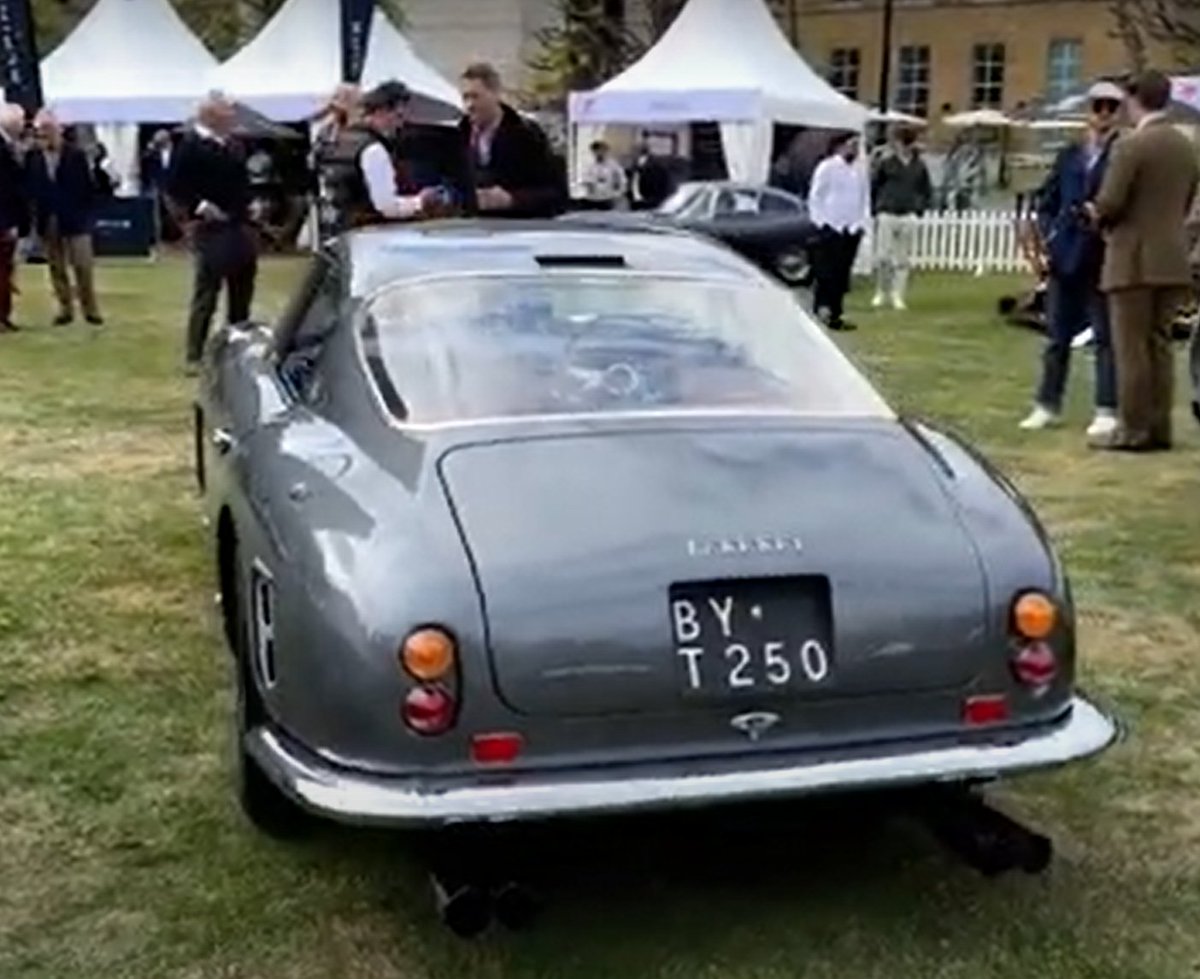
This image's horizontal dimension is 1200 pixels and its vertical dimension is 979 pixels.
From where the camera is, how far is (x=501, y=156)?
10.6 meters

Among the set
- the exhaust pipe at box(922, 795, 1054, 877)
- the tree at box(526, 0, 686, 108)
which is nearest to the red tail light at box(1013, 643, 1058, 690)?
the exhaust pipe at box(922, 795, 1054, 877)

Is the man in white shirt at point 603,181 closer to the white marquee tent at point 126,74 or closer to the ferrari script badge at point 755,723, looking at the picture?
the white marquee tent at point 126,74

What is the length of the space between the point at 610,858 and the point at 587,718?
77cm

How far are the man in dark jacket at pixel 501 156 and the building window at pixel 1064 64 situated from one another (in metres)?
48.9

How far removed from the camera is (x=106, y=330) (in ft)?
52.5

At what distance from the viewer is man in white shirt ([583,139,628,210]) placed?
26.9 metres

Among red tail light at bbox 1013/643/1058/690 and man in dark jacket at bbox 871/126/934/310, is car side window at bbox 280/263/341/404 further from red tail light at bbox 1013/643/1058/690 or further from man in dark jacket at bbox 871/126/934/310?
man in dark jacket at bbox 871/126/934/310

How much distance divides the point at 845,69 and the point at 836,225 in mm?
44814

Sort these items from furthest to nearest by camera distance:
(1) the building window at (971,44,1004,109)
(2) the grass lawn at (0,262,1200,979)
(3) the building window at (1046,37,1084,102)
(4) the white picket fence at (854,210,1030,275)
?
(1) the building window at (971,44,1004,109), (3) the building window at (1046,37,1084,102), (4) the white picket fence at (854,210,1030,275), (2) the grass lawn at (0,262,1200,979)

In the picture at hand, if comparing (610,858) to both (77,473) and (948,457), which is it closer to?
(948,457)

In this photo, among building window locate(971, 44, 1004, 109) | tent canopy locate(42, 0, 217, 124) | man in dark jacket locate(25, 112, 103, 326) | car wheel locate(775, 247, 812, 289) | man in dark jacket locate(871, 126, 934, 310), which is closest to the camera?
man in dark jacket locate(25, 112, 103, 326)

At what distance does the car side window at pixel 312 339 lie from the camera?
201 inches

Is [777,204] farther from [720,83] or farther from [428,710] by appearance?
[428,710]

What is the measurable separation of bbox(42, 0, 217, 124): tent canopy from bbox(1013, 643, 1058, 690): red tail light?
85.6ft
